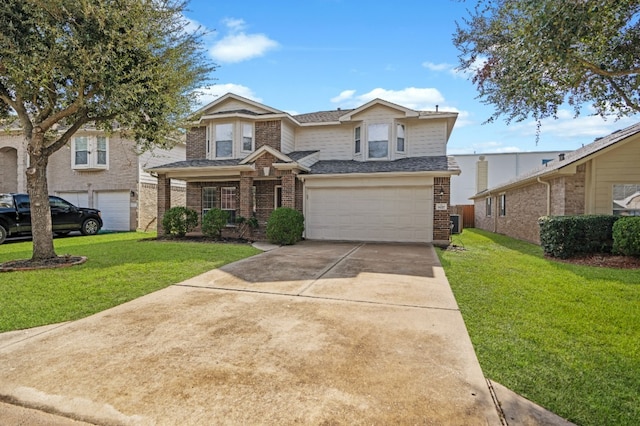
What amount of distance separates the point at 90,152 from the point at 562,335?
20616 millimetres

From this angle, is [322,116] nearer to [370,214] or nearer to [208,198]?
[370,214]

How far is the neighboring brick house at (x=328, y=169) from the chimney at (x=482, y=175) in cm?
1488

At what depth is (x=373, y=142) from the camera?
1416cm

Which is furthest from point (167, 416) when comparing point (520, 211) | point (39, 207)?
point (520, 211)

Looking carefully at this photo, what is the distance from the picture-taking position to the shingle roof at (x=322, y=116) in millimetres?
15180

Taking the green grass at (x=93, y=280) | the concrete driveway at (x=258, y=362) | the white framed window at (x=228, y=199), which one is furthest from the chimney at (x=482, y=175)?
the concrete driveway at (x=258, y=362)

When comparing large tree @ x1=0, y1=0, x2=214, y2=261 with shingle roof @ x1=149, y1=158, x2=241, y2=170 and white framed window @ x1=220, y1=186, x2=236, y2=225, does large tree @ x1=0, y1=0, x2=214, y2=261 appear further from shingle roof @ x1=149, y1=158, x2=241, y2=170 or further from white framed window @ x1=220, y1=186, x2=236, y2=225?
white framed window @ x1=220, y1=186, x2=236, y2=225

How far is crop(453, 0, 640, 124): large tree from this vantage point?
5.14m

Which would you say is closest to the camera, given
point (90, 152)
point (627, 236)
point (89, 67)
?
point (89, 67)

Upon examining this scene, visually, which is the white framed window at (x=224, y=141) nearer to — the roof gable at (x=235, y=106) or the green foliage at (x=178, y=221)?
the roof gable at (x=235, y=106)

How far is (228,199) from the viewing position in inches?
589

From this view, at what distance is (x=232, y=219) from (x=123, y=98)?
305 inches

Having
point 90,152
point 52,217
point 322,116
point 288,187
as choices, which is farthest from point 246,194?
point 90,152

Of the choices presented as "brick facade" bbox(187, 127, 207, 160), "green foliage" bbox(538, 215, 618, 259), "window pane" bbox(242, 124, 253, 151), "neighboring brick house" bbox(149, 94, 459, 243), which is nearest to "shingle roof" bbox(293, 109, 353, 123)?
"neighboring brick house" bbox(149, 94, 459, 243)
